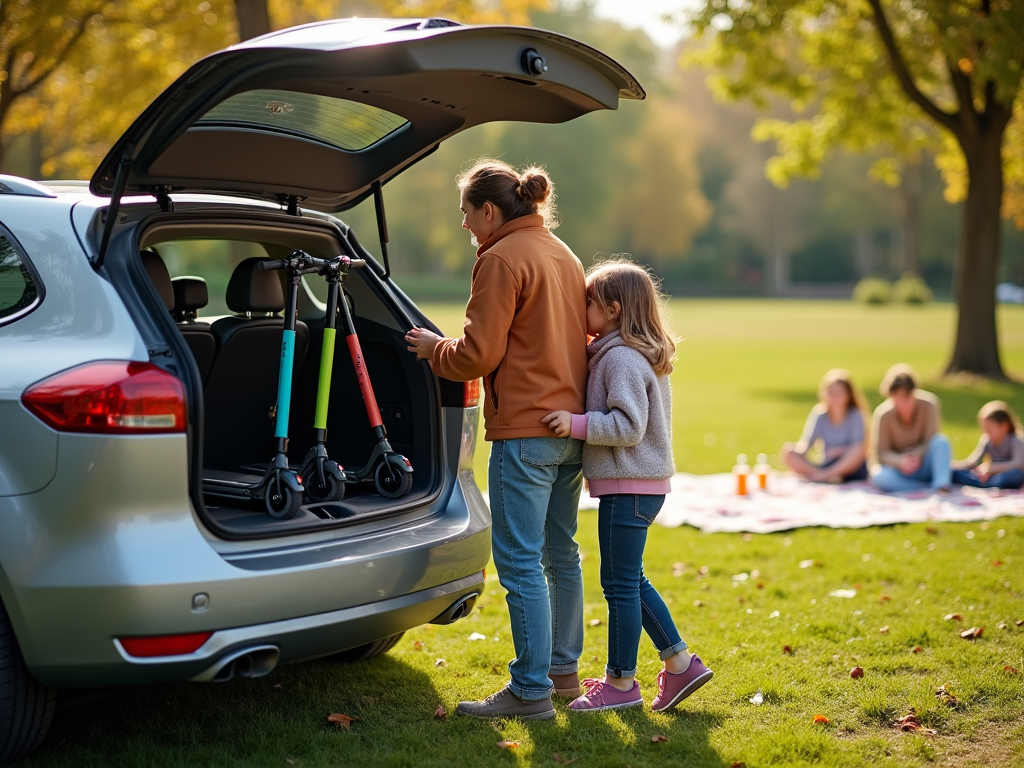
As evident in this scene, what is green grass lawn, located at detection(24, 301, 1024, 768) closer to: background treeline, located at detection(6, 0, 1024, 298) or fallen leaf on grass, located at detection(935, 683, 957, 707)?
fallen leaf on grass, located at detection(935, 683, 957, 707)

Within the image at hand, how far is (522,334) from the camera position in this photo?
386cm

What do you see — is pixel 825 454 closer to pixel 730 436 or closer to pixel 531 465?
pixel 730 436

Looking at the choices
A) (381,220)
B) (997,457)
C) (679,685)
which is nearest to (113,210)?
(381,220)

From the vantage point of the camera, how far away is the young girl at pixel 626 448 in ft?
12.8

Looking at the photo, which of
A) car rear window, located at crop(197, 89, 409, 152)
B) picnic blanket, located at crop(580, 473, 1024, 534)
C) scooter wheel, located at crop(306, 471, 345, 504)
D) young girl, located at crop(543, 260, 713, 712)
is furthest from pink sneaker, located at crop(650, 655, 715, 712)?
picnic blanket, located at crop(580, 473, 1024, 534)

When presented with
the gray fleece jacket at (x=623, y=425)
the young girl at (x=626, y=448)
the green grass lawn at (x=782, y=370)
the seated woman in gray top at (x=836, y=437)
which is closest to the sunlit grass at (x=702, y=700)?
the young girl at (x=626, y=448)

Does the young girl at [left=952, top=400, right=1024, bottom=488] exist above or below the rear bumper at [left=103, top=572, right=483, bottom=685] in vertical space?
below

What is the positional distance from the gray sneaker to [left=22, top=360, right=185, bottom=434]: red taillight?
1569mm

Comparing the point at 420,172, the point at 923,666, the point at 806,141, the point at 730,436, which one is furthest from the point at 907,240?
the point at 923,666

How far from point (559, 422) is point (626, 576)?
66 cm

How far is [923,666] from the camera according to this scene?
462cm

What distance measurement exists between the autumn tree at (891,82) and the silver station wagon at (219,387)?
39.9ft

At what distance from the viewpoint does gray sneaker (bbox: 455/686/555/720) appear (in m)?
3.99

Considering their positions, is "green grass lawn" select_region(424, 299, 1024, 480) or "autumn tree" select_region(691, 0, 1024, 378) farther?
"autumn tree" select_region(691, 0, 1024, 378)
